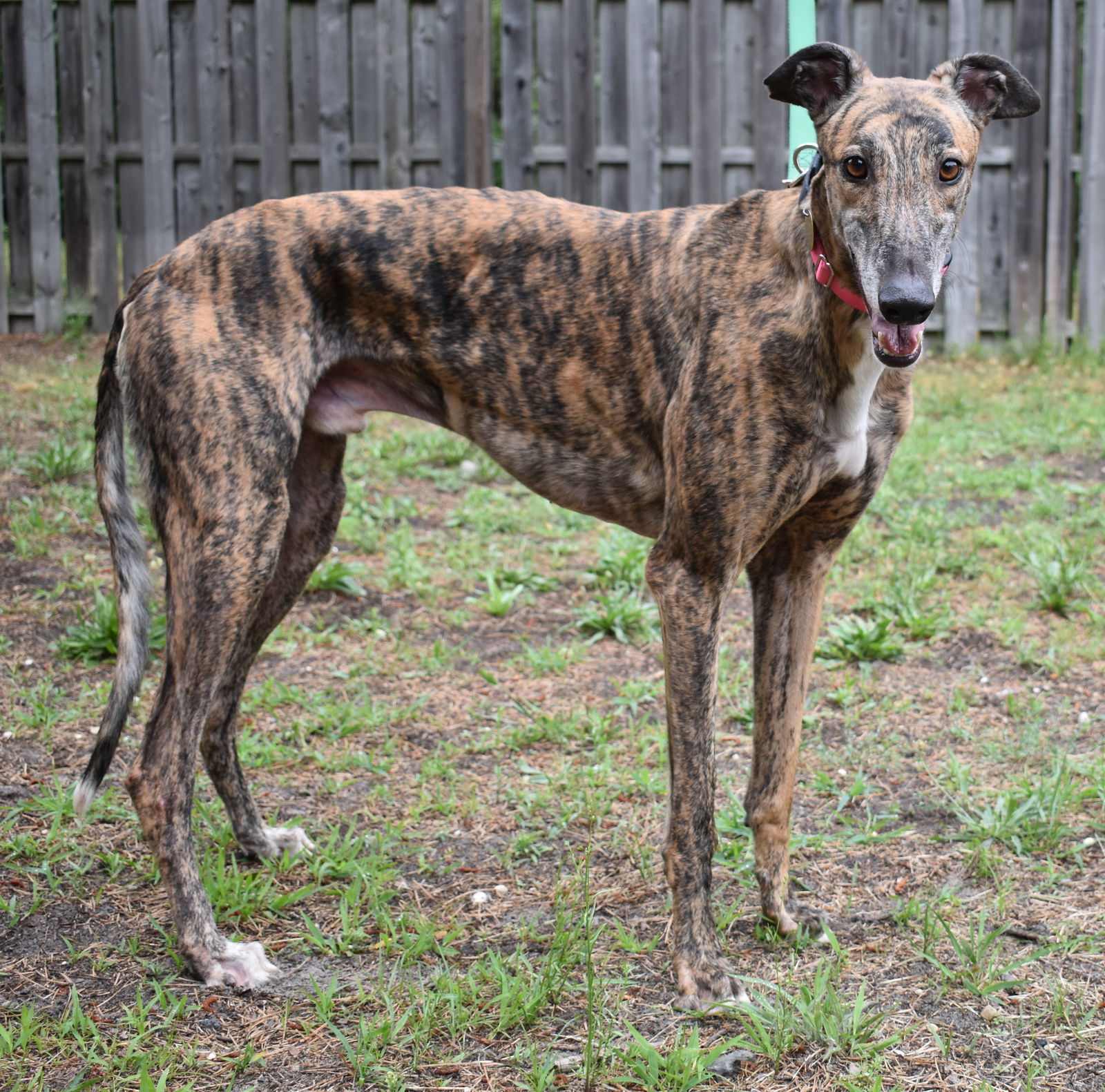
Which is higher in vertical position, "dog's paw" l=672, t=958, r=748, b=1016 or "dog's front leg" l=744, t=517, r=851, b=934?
"dog's front leg" l=744, t=517, r=851, b=934

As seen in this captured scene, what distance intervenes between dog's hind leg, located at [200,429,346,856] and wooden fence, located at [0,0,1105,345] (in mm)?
4960

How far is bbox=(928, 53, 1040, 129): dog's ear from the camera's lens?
2566 millimetres

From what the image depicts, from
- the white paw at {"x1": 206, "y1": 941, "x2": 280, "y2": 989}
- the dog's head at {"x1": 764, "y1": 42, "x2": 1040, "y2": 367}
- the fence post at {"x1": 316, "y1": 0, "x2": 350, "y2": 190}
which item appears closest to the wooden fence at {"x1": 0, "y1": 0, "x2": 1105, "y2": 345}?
the fence post at {"x1": 316, "y1": 0, "x2": 350, "y2": 190}

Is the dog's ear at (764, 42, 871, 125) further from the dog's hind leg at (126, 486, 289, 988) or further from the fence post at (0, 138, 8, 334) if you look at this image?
the fence post at (0, 138, 8, 334)

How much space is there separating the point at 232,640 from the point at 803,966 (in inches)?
59.1

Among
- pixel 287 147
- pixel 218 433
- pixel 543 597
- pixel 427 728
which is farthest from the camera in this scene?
pixel 287 147

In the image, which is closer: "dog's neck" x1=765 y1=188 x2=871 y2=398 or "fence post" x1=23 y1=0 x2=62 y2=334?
"dog's neck" x1=765 y1=188 x2=871 y2=398

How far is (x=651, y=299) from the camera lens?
280 cm

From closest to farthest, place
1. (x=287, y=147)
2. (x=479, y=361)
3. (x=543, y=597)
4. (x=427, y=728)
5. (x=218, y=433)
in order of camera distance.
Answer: (x=218, y=433) < (x=479, y=361) < (x=427, y=728) < (x=543, y=597) < (x=287, y=147)

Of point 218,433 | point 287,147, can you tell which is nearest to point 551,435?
point 218,433

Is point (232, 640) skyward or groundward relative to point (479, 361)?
groundward

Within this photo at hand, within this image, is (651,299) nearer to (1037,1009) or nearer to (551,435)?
(551,435)

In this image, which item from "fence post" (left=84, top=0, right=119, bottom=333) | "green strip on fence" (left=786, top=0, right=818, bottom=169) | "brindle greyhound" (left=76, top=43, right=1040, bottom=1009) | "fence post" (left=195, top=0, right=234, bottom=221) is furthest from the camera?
"fence post" (left=84, top=0, right=119, bottom=333)

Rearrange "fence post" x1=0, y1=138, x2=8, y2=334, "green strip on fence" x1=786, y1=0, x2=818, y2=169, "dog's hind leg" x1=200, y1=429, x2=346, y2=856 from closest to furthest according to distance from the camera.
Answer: "green strip on fence" x1=786, y1=0, x2=818, y2=169, "dog's hind leg" x1=200, y1=429, x2=346, y2=856, "fence post" x1=0, y1=138, x2=8, y2=334
